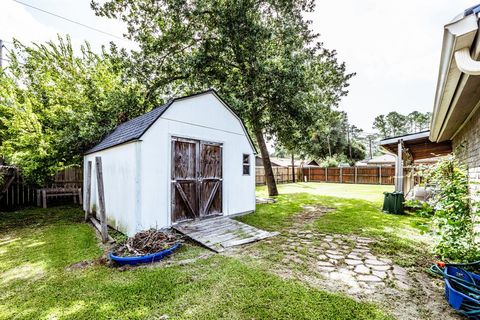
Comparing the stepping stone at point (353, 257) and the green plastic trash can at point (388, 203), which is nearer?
the stepping stone at point (353, 257)

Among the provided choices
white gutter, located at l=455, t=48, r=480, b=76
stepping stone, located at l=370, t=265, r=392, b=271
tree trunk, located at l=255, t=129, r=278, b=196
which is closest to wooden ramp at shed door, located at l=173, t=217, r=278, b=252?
stepping stone, located at l=370, t=265, r=392, b=271

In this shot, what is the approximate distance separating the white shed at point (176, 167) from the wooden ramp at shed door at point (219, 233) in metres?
0.32

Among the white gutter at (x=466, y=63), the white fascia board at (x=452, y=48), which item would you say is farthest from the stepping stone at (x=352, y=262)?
the white gutter at (x=466, y=63)

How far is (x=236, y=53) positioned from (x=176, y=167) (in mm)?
6999

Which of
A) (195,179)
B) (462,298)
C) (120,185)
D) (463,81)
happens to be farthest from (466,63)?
(120,185)

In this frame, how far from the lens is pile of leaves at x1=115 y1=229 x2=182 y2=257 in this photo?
4.01 m

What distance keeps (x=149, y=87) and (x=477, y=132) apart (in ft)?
37.6

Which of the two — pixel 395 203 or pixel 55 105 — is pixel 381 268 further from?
pixel 55 105

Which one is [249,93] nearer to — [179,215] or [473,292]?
[179,215]

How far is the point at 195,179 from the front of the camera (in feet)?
19.6

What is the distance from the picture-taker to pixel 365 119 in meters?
50.4

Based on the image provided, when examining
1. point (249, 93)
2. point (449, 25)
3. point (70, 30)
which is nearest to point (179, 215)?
point (449, 25)

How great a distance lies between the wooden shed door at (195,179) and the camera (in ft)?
18.4

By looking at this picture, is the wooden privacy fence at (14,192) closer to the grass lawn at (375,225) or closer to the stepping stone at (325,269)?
the grass lawn at (375,225)
